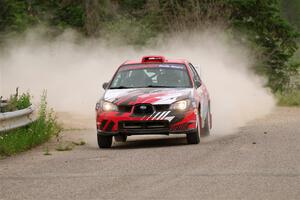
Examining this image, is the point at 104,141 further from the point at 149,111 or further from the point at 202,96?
the point at 202,96

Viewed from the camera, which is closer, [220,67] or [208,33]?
[220,67]

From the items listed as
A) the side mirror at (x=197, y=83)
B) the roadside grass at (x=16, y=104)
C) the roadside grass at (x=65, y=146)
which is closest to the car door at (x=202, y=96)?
the side mirror at (x=197, y=83)

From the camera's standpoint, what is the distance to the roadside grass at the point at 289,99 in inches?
1203

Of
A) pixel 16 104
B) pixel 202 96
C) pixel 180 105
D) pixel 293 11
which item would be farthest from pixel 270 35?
pixel 293 11

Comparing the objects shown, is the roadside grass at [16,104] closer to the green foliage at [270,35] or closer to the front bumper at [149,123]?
the front bumper at [149,123]

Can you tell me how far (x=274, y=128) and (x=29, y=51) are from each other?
24910mm

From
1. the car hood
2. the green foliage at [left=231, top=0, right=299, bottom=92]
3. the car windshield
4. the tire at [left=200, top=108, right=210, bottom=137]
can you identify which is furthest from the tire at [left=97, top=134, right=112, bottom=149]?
the green foliage at [left=231, top=0, right=299, bottom=92]

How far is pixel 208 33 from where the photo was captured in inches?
1526

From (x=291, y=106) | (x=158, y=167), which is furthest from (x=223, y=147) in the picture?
(x=291, y=106)

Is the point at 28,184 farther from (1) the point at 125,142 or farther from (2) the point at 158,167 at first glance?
(1) the point at 125,142

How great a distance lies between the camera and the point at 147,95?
16766 millimetres

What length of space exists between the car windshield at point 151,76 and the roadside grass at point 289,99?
12.6m

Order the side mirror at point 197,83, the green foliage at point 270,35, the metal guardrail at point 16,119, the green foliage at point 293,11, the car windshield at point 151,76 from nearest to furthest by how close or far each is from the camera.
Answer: the metal guardrail at point 16,119
the car windshield at point 151,76
the side mirror at point 197,83
the green foliage at point 270,35
the green foliage at point 293,11

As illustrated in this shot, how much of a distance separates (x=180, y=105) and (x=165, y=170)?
13.3 ft
